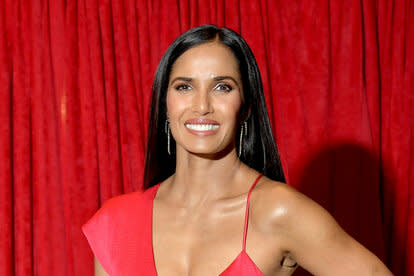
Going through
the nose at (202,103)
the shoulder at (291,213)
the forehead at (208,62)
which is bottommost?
the shoulder at (291,213)

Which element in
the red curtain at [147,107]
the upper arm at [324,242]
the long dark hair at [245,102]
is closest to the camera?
the upper arm at [324,242]

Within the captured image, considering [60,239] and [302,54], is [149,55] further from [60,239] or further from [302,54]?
[60,239]

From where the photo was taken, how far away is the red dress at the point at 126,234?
1.50 metres

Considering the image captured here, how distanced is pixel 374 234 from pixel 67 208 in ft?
4.21

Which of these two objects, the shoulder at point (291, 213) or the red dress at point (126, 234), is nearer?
the shoulder at point (291, 213)

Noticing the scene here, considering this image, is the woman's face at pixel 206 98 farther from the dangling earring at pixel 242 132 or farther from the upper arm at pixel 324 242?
the upper arm at pixel 324 242

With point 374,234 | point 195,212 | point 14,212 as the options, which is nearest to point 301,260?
point 195,212

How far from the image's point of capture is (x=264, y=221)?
1.37 metres

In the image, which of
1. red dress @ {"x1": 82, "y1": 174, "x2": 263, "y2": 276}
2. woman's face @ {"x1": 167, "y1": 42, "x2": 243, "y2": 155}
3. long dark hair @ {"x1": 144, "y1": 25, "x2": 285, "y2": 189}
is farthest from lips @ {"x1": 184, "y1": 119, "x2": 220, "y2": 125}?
red dress @ {"x1": 82, "y1": 174, "x2": 263, "y2": 276}

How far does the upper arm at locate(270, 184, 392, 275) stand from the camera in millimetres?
1326

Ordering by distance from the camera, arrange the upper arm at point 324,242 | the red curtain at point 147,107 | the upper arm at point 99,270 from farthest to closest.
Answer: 1. the red curtain at point 147,107
2. the upper arm at point 99,270
3. the upper arm at point 324,242

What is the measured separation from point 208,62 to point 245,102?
0.48ft

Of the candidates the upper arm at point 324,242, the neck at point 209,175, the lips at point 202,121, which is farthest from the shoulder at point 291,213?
the lips at point 202,121

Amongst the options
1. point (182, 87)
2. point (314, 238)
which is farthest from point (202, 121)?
point (314, 238)
